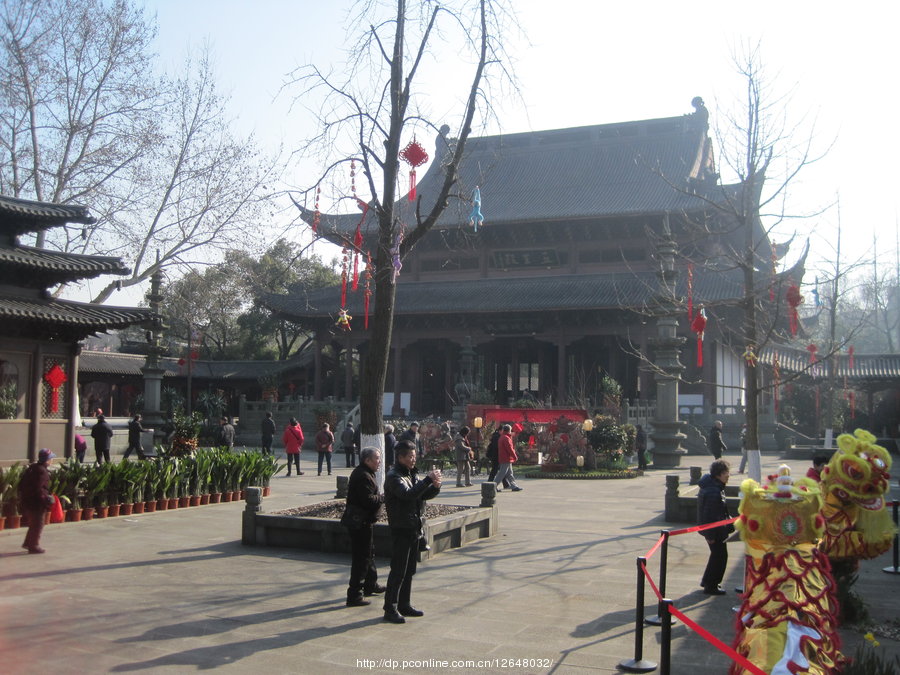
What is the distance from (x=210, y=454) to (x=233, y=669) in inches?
336

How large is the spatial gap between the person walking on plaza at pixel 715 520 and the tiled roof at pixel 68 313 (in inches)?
481

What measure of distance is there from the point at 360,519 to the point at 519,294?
80.6 ft

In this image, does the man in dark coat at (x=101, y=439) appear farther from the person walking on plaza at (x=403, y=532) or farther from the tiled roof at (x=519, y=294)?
Result: the person walking on plaza at (x=403, y=532)

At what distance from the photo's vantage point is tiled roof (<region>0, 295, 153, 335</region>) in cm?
1431

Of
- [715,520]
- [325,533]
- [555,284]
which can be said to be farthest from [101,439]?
[555,284]

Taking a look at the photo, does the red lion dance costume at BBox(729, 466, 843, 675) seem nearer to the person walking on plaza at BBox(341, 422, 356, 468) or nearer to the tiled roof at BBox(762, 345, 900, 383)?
the person walking on plaza at BBox(341, 422, 356, 468)

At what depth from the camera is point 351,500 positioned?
6.30 m

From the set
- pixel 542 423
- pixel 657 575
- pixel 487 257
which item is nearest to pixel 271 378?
pixel 487 257

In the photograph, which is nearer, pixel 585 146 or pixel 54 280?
pixel 54 280

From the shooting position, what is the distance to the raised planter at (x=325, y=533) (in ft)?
27.1

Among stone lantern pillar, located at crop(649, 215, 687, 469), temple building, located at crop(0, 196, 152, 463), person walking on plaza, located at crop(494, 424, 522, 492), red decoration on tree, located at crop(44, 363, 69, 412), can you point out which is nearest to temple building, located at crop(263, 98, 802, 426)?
stone lantern pillar, located at crop(649, 215, 687, 469)

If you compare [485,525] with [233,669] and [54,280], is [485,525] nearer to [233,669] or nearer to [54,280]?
[233,669]

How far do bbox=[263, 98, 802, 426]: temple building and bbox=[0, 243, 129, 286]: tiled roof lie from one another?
1210cm

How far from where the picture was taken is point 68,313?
15.4m
